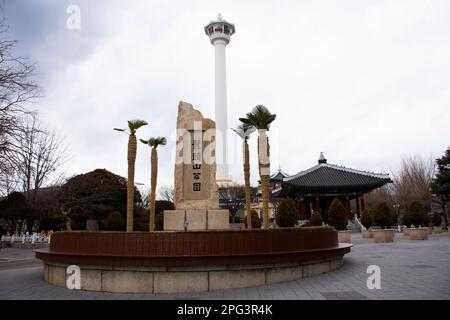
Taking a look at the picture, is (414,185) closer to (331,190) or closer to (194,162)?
(331,190)

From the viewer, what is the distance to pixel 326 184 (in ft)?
133

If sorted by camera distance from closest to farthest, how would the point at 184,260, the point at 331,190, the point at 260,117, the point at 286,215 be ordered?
the point at 184,260
the point at 260,117
the point at 286,215
the point at 331,190

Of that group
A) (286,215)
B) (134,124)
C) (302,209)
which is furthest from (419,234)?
(134,124)

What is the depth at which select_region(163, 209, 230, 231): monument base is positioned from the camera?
512 inches

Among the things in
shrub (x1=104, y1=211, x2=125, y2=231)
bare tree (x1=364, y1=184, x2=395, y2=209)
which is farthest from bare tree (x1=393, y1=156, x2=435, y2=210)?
shrub (x1=104, y1=211, x2=125, y2=231)

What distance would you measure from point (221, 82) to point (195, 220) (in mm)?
59345

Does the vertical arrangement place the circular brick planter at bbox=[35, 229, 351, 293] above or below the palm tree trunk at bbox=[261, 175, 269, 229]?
below

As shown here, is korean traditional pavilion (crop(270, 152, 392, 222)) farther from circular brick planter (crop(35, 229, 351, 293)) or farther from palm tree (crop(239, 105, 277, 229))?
circular brick planter (crop(35, 229, 351, 293))

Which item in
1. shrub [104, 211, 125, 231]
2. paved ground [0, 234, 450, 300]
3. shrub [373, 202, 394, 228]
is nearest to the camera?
paved ground [0, 234, 450, 300]

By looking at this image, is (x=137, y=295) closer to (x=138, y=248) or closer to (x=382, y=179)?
(x=138, y=248)

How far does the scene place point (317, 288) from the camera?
8617 millimetres

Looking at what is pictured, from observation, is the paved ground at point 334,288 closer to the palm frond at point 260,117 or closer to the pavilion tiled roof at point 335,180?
the palm frond at point 260,117
